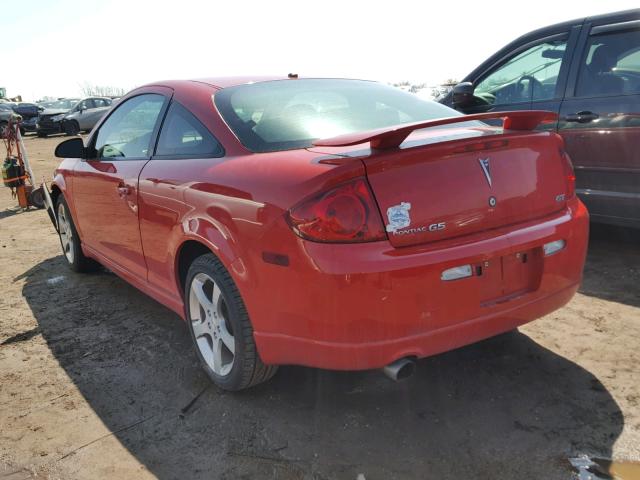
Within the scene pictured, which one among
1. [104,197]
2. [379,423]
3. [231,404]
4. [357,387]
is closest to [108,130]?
[104,197]

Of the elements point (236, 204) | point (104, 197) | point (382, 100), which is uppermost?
point (382, 100)

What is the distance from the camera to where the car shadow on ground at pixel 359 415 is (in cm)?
223

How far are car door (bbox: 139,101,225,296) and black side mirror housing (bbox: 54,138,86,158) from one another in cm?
119

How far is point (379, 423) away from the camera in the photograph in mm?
2494

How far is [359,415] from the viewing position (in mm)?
2568

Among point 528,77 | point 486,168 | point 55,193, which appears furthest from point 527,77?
point 55,193

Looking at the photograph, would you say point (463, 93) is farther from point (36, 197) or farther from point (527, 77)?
point (36, 197)

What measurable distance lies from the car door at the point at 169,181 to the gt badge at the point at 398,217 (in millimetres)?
964

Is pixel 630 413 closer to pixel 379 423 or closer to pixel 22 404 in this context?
pixel 379 423

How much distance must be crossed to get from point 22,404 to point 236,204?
1562mm

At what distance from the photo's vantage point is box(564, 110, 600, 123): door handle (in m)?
4.29

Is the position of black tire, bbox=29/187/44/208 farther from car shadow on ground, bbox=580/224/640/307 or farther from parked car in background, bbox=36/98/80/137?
parked car in background, bbox=36/98/80/137

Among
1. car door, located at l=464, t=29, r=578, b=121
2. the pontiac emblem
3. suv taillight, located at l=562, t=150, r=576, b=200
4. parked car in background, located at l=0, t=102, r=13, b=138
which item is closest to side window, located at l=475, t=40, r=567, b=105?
car door, located at l=464, t=29, r=578, b=121

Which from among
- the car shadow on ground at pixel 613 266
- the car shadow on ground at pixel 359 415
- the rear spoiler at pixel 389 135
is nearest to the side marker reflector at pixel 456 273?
the rear spoiler at pixel 389 135
